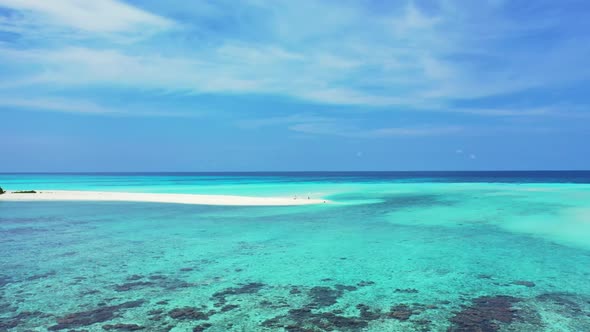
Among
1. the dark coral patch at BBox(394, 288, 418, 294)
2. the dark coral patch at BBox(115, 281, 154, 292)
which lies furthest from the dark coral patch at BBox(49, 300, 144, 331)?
the dark coral patch at BBox(394, 288, 418, 294)

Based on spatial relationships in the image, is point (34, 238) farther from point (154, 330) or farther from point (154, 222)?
point (154, 330)

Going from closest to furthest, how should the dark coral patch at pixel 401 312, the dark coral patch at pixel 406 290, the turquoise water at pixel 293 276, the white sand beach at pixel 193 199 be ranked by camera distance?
the turquoise water at pixel 293 276 → the dark coral patch at pixel 401 312 → the dark coral patch at pixel 406 290 → the white sand beach at pixel 193 199

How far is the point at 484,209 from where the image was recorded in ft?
79.8

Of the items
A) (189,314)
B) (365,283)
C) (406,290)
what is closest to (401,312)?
(406,290)

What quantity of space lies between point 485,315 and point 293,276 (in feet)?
13.5

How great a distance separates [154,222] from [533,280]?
48.2ft

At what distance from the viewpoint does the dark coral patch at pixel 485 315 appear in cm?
629

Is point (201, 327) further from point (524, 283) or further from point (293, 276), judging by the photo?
point (524, 283)

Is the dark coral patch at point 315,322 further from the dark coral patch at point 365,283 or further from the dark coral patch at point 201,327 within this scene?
the dark coral patch at point 365,283

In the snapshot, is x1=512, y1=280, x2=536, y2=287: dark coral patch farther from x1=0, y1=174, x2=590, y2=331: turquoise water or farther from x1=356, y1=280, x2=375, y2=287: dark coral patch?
x1=356, y1=280, x2=375, y2=287: dark coral patch

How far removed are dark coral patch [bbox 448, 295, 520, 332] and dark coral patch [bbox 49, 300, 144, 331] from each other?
552 cm

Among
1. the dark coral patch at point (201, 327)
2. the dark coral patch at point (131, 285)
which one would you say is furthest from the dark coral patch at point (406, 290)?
the dark coral patch at point (131, 285)

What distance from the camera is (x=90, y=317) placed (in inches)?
262

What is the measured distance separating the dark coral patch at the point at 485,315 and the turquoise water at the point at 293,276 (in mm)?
32
